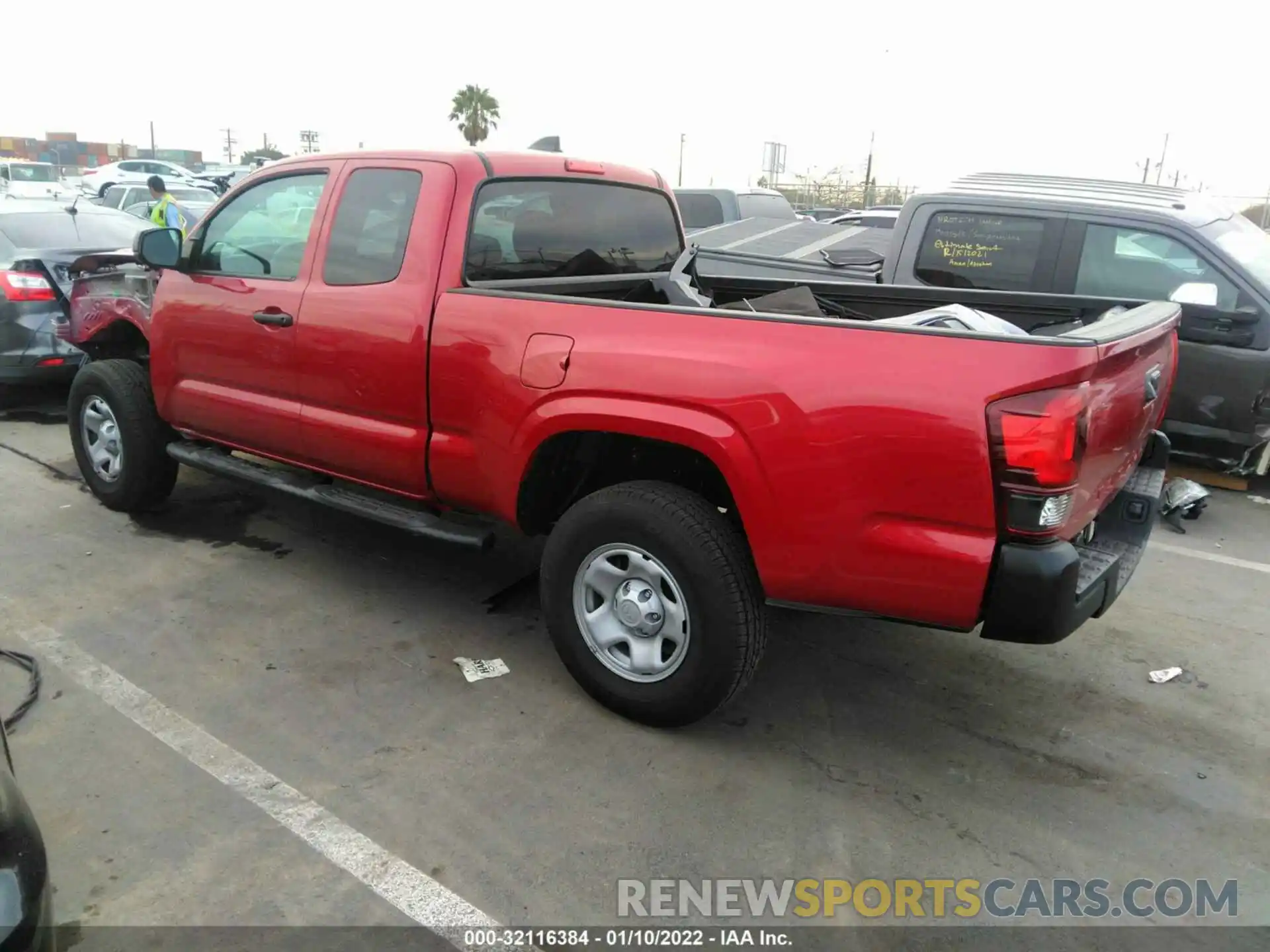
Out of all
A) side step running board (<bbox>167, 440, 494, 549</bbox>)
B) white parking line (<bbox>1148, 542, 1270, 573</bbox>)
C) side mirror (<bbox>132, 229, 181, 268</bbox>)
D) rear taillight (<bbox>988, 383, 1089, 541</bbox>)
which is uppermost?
side mirror (<bbox>132, 229, 181, 268</bbox>)

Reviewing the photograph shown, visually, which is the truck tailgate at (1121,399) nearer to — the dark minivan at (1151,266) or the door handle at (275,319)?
the dark minivan at (1151,266)

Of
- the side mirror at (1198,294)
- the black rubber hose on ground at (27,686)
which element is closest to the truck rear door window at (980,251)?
the side mirror at (1198,294)

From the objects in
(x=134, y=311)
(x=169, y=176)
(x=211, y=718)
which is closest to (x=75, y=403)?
(x=134, y=311)

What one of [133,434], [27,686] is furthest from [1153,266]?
[27,686]

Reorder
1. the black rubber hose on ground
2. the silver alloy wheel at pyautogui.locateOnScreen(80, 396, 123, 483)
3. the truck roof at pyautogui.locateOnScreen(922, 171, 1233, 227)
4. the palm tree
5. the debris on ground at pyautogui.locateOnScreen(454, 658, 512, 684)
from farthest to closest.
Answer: the palm tree → the truck roof at pyautogui.locateOnScreen(922, 171, 1233, 227) → the silver alloy wheel at pyautogui.locateOnScreen(80, 396, 123, 483) → the debris on ground at pyautogui.locateOnScreen(454, 658, 512, 684) → the black rubber hose on ground

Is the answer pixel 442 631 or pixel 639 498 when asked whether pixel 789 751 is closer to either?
pixel 639 498

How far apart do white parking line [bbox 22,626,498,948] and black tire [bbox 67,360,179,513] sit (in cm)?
138

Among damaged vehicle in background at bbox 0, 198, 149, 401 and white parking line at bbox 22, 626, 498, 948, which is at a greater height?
damaged vehicle in background at bbox 0, 198, 149, 401

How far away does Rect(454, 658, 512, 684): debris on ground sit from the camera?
11.7 feet

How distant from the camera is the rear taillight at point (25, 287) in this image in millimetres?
6738

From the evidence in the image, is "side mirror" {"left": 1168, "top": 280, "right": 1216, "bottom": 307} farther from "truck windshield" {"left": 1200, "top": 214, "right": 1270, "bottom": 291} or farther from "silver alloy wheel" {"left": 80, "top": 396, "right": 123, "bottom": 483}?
"silver alloy wheel" {"left": 80, "top": 396, "right": 123, "bottom": 483}

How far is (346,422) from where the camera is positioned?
150 inches

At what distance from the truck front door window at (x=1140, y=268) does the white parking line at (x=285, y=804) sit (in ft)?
16.7

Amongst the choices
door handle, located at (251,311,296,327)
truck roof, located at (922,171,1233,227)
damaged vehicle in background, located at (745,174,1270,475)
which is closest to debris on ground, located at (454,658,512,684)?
door handle, located at (251,311,296,327)
